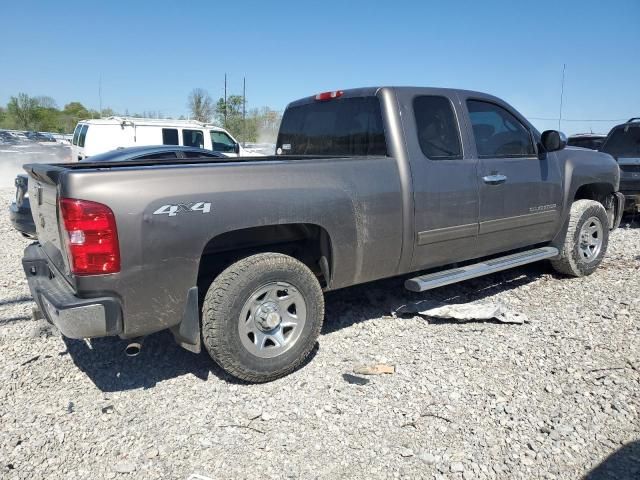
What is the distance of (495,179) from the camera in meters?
4.47

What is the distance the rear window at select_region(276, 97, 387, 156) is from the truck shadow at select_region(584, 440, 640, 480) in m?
2.44

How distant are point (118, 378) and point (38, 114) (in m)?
58.9

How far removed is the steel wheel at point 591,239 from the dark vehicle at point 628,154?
11.4ft

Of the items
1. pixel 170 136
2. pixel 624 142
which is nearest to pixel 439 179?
pixel 624 142

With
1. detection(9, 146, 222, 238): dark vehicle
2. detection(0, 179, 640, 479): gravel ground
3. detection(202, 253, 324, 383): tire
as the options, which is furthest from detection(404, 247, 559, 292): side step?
detection(9, 146, 222, 238): dark vehicle

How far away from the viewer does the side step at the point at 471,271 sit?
4.07 metres

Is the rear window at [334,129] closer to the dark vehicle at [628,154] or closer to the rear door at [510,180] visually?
the rear door at [510,180]

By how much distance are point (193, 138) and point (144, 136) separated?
1.25m

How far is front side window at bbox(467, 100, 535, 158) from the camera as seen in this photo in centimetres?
458

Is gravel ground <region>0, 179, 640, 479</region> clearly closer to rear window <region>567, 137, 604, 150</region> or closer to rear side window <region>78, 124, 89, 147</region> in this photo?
rear window <region>567, 137, 604, 150</region>

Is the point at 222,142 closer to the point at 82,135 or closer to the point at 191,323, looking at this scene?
the point at 82,135

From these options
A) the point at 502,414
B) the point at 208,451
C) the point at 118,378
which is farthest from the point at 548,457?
the point at 118,378

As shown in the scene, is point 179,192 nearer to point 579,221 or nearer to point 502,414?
point 502,414

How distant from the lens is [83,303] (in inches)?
109
